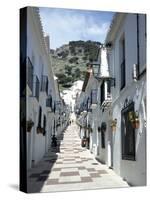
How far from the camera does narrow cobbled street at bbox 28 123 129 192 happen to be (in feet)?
23.6

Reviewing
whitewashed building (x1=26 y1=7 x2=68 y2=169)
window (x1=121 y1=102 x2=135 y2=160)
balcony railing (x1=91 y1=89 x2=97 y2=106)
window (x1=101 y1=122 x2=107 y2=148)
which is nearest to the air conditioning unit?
window (x1=121 y1=102 x2=135 y2=160)

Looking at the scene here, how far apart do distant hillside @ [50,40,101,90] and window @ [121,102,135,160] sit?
123 cm

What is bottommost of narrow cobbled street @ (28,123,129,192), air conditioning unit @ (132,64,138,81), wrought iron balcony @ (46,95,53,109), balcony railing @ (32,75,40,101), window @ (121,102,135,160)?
narrow cobbled street @ (28,123,129,192)

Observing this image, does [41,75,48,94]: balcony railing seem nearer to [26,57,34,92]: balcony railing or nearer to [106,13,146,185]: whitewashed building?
[26,57,34,92]: balcony railing

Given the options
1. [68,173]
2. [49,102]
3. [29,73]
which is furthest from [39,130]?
[29,73]

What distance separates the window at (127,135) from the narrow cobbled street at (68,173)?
0.50 metres

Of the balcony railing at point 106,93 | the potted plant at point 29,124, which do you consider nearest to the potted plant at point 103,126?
the balcony railing at point 106,93

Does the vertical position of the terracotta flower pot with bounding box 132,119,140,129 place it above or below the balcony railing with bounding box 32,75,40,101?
below

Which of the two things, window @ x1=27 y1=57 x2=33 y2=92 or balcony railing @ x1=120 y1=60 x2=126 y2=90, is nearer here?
window @ x1=27 y1=57 x2=33 y2=92

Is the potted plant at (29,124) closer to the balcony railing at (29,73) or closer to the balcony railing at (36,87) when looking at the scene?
the balcony railing at (36,87)

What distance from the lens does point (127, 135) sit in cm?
850

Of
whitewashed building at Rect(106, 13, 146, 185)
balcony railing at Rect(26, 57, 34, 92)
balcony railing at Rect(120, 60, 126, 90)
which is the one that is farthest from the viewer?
balcony railing at Rect(120, 60, 126, 90)

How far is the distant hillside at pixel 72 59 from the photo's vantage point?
738cm
